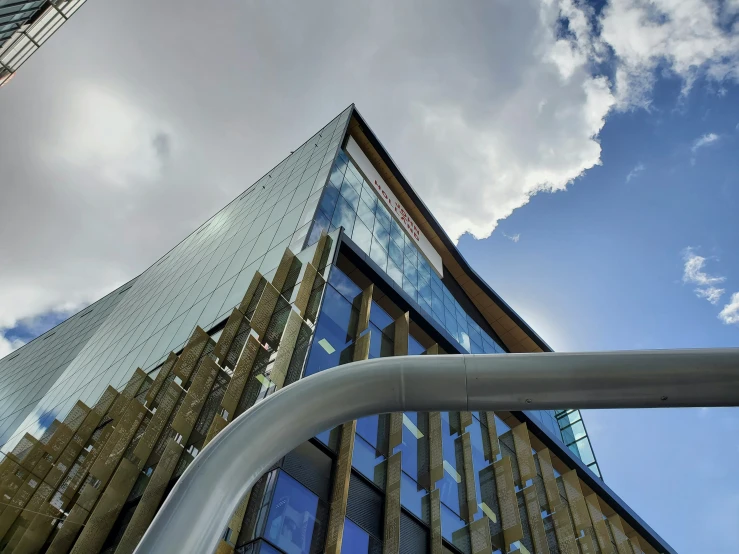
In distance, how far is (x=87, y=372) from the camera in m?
26.9

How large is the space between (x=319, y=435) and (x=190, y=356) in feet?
18.0

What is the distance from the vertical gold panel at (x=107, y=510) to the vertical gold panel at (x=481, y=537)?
365 inches

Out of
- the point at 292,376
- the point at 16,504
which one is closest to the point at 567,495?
the point at 292,376

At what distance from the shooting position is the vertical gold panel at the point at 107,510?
10.8 metres

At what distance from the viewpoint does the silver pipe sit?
234cm

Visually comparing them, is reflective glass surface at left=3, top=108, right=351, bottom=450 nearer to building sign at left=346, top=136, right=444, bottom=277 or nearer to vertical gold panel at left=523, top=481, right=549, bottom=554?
building sign at left=346, top=136, right=444, bottom=277

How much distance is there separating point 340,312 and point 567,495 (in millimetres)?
14819

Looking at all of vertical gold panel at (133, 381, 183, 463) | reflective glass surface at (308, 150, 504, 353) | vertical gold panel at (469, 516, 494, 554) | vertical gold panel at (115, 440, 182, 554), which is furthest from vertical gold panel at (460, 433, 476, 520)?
vertical gold panel at (133, 381, 183, 463)

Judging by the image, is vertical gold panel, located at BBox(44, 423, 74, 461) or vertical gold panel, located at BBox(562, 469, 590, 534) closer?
vertical gold panel, located at BBox(44, 423, 74, 461)

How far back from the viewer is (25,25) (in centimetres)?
2848

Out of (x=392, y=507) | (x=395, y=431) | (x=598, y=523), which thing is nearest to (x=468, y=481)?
(x=395, y=431)

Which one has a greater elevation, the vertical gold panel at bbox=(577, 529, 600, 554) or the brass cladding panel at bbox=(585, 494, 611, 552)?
the brass cladding panel at bbox=(585, 494, 611, 552)

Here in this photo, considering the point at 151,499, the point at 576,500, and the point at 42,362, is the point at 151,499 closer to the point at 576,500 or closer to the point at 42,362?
the point at 576,500

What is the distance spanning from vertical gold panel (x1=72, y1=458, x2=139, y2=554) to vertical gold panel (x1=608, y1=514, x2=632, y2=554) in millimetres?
21654
